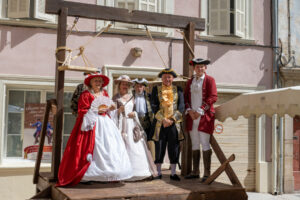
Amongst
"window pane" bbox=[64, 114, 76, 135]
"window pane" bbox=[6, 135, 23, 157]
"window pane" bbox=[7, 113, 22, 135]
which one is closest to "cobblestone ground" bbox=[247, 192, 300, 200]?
"window pane" bbox=[64, 114, 76, 135]

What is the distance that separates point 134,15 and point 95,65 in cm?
387

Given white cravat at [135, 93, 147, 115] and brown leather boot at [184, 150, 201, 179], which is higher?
white cravat at [135, 93, 147, 115]

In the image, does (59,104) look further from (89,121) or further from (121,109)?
(121,109)

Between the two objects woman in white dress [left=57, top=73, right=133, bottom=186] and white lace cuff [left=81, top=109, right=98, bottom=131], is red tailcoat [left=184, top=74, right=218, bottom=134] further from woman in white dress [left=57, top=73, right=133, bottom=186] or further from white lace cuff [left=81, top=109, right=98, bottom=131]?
white lace cuff [left=81, top=109, right=98, bottom=131]

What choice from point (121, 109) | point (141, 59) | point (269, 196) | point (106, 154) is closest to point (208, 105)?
point (121, 109)

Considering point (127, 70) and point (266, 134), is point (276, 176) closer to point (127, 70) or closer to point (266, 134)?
point (266, 134)

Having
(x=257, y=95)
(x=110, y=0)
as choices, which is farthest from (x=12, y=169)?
(x=257, y=95)

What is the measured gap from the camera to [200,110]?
5.96 meters

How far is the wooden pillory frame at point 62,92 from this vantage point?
17.9 ft

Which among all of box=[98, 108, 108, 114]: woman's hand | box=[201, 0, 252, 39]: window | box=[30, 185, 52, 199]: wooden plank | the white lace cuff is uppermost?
box=[201, 0, 252, 39]: window

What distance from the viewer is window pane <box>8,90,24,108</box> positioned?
9891mm

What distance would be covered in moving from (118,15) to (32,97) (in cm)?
455

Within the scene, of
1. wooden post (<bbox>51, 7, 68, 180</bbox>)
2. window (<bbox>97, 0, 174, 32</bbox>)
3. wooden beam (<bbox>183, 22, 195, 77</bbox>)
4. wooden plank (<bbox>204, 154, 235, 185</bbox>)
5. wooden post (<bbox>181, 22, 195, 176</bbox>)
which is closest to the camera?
wooden plank (<bbox>204, 154, 235, 185</bbox>)

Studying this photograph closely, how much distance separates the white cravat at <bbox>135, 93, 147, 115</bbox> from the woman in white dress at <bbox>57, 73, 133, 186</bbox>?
1.72 feet
